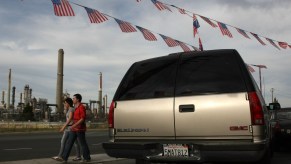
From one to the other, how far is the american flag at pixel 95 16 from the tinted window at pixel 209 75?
31.5 ft

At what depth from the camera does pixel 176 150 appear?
5176mm

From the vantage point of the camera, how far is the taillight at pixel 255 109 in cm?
491

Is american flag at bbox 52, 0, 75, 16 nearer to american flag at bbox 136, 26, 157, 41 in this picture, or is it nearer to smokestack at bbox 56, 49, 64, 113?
american flag at bbox 136, 26, 157, 41

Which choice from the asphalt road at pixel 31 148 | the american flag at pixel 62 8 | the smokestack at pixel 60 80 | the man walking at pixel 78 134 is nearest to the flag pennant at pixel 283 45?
the asphalt road at pixel 31 148

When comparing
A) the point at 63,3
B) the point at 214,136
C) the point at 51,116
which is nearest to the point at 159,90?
the point at 214,136

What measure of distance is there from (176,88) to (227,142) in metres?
0.98

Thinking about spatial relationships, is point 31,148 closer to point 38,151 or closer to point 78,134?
point 38,151

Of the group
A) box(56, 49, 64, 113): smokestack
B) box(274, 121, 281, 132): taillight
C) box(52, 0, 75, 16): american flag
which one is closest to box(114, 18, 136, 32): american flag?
box(52, 0, 75, 16): american flag

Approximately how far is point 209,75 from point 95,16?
1017 centimetres

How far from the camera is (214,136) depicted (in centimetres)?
498

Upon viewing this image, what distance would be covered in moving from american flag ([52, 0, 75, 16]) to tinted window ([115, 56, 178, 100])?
765cm

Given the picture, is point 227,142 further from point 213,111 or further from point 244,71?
point 244,71

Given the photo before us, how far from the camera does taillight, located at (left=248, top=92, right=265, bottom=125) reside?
4.91 metres

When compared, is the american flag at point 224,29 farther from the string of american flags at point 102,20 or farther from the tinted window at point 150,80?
the tinted window at point 150,80
